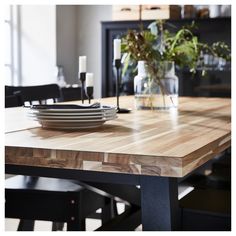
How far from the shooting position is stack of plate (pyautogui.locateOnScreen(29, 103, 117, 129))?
5.44 ft

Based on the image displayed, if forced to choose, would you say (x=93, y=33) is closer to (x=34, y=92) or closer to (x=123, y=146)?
(x=34, y=92)

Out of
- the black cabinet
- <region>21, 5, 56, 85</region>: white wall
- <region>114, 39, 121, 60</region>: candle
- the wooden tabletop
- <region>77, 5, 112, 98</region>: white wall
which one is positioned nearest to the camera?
the wooden tabletop

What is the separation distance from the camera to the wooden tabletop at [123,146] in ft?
4.05

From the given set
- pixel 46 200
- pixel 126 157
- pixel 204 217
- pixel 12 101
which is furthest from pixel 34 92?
pixel 126 157

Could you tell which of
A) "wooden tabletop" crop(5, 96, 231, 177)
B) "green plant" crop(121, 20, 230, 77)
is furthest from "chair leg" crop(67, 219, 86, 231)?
"green plant" crop(121, 20, 230, 77)

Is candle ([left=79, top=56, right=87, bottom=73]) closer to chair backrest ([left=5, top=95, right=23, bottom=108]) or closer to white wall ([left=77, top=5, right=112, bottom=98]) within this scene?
chair backrest ([left=5, top=95, right=23, bottom=108])

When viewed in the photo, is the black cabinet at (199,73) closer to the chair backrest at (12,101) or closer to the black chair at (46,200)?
the chair backrest at (12,101)

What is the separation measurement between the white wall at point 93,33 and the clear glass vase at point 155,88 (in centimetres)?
298

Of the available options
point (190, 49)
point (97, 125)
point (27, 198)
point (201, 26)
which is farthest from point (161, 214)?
point (201, 26)

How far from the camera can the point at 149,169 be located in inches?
48.3

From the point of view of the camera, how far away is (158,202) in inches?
53.0

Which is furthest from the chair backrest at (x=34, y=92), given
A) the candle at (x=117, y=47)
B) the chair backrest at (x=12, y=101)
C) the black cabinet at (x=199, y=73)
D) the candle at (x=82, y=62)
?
the black cabinet at (x=199, y=73)

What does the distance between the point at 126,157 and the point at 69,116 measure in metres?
0.46

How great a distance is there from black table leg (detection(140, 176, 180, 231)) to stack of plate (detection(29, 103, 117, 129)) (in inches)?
16.5
